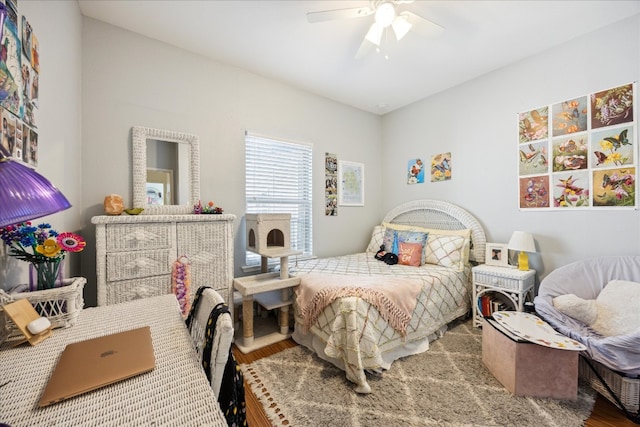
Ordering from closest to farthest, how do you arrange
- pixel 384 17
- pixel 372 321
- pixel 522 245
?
pixel 384 17
pixel 372 321
pixel 522 245

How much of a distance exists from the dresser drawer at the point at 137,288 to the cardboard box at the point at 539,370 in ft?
7.95

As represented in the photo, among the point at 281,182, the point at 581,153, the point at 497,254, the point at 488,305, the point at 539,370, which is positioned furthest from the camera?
the point at 281,182

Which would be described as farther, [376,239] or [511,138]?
[376,239]

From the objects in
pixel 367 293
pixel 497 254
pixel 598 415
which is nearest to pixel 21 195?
pixel 367 293

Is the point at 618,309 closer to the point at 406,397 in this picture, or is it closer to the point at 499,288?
the point at 499,288

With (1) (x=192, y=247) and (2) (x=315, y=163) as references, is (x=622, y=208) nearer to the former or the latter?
(2) (x=315, y=163)

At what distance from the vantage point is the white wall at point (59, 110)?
1.23 meters

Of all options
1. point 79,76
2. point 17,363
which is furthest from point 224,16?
point 17,363

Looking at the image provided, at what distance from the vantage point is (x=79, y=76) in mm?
1913

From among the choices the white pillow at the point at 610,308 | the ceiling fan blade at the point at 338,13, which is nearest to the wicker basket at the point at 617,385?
the white pillow at the point at 610,308

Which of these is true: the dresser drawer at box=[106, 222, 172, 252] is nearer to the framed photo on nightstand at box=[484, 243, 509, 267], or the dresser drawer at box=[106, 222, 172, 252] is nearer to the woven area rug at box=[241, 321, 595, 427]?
the woven area rug at box=[241, 321, 595, 427]

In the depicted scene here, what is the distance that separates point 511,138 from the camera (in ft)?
8.62

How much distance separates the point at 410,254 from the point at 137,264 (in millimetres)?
2471

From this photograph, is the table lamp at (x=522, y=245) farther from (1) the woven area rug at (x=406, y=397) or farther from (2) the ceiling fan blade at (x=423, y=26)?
(2) the ceiling fan blade at (x=423, y=26)
